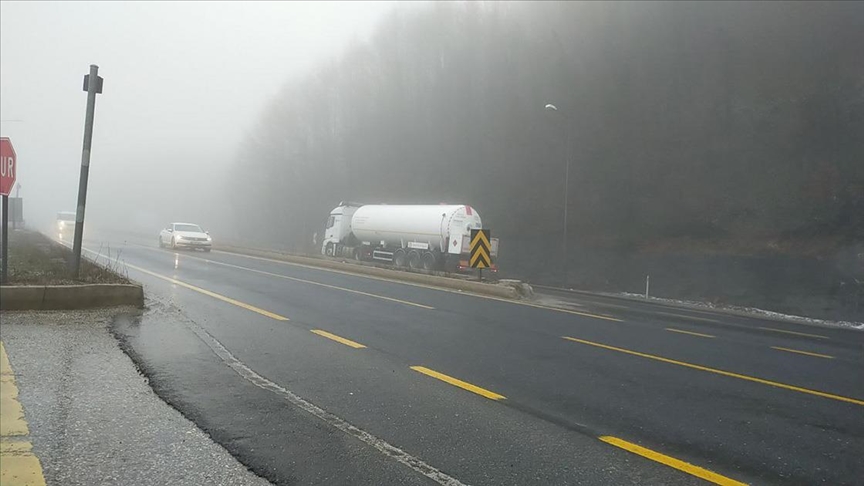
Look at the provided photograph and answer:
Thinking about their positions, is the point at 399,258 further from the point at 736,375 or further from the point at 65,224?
the point at 65,224

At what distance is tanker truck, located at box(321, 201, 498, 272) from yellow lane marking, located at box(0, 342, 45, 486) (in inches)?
745

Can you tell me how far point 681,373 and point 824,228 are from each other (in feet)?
61.8

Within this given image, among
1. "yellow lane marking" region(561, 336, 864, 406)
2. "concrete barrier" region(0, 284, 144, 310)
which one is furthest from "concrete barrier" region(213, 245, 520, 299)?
"concrete barrier" region(0, 284, 144, 310)

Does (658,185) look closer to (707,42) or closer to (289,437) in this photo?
(707,42)

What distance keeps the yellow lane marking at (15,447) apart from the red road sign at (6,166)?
5627 millimetres

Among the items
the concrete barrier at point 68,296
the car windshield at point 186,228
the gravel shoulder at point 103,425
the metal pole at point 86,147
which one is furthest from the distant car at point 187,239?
the gravel shoulder at point 103,425

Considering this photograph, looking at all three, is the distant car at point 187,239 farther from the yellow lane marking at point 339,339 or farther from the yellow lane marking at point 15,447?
the yellow lane marking at point 15,447

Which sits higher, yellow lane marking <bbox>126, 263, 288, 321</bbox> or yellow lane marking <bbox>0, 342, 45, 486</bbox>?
yellow lane marking <bbox>126, 263, 288, 321</bbox>

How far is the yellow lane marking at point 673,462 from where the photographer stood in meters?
3.87

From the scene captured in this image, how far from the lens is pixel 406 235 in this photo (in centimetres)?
2670

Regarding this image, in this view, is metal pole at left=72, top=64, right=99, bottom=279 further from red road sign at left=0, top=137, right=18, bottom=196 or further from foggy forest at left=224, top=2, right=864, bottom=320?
foggy forest at left=224, top=2, right=864, bottom=320

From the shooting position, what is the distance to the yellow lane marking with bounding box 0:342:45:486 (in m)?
3.50

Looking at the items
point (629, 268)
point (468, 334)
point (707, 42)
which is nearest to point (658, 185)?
point (629, 268)

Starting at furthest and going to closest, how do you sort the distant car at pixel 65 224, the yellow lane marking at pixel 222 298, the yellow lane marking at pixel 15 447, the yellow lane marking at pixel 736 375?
the distant car at pixel 65 224 → the yellow lane marking at pixel 222 298 → the yellow lane marking at pixel 736 375 → the yellow lane marking at pixel 15 447
